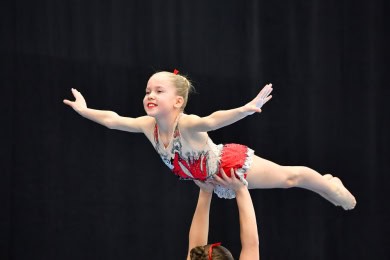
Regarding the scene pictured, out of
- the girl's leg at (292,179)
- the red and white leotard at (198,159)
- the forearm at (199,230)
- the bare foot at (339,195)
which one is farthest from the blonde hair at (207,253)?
the bare foot at (339,195)

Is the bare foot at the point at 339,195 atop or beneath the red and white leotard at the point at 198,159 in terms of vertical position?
beneath

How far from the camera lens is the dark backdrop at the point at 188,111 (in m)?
3.83

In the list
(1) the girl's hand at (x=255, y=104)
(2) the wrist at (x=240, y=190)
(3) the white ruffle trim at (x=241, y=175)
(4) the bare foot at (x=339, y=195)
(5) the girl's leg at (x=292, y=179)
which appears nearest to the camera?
(1) the girl's hand at (x=255, y=104)

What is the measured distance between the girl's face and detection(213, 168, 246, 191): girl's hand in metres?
0.37

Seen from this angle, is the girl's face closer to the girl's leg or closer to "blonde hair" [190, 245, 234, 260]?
the girl's leg

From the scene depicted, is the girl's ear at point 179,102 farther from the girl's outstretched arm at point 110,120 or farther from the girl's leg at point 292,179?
the girl's leg at point 292,179

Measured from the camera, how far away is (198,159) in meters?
2.88

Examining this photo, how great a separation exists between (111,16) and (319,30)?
1563 mm

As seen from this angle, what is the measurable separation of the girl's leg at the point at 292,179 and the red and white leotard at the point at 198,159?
0.09m

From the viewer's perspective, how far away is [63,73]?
12.8 ft

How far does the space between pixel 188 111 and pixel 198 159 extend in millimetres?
1422

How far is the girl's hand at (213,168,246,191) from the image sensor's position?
2.75m

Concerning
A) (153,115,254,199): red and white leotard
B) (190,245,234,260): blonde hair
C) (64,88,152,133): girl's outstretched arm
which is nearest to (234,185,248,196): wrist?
(153,115,254,199): red and white leotard

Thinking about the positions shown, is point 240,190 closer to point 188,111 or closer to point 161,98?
point 161,98
